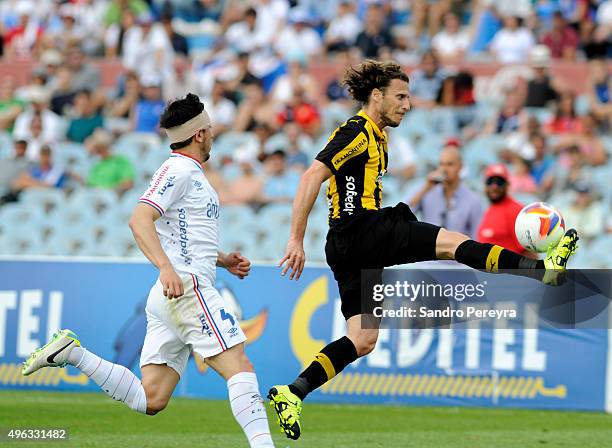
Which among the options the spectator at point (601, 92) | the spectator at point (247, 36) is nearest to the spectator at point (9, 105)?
the spectator at point (247, 36)

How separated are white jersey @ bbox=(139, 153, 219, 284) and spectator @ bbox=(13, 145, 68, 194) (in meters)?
Answer: 10.7

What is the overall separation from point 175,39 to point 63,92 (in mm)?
2113

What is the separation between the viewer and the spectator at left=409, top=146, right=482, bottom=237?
42.4ft

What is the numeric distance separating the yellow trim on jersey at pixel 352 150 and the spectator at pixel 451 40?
10662 mm

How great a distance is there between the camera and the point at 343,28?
64.5ft

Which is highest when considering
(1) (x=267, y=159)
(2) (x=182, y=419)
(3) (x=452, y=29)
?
(3) (x=452, y=29)

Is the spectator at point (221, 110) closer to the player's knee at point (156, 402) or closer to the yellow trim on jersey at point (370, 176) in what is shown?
the yellow trim on jersey at point (370, 176)

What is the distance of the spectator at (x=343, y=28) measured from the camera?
63.7 feet

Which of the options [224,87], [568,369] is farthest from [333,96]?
[568,369]

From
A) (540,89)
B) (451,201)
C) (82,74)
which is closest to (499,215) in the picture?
(451,201)

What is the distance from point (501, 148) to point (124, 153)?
18.5ft

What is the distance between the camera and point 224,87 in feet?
61.8

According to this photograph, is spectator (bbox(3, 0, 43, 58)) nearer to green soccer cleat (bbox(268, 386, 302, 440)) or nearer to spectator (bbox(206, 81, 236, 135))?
spectator (bbox(206, 81, 236, 135))

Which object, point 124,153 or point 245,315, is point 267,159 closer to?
point 124,153
